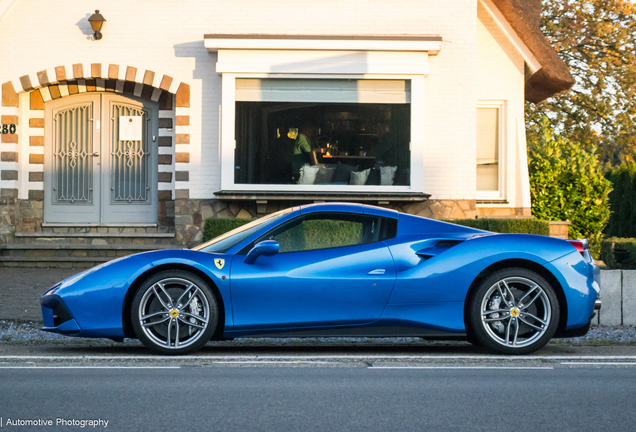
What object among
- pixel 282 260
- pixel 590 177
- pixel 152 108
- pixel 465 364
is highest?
pixel 152 108

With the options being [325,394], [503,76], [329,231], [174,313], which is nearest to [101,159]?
[503,76]

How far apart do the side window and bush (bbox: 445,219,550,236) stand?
5375mm

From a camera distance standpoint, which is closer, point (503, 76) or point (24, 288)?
point (24, 288)

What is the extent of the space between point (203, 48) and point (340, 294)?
8282 millimetres

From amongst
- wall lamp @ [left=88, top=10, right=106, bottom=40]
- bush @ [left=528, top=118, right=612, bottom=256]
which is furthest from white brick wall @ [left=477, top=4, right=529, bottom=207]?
wall lamp @ [left=88, top=10, right=106, bottom=40]

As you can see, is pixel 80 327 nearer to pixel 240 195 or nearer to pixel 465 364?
pixel 465 364

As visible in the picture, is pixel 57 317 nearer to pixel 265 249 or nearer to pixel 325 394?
pixel 265 249

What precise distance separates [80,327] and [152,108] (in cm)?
861

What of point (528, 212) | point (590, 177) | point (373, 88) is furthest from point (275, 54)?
point (590, 177)

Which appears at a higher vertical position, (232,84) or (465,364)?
(232,84)

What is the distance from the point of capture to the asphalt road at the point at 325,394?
4043mm

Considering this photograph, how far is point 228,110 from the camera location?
41.9 ft

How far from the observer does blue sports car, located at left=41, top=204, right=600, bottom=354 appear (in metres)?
5.89

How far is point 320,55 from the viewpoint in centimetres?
1278
